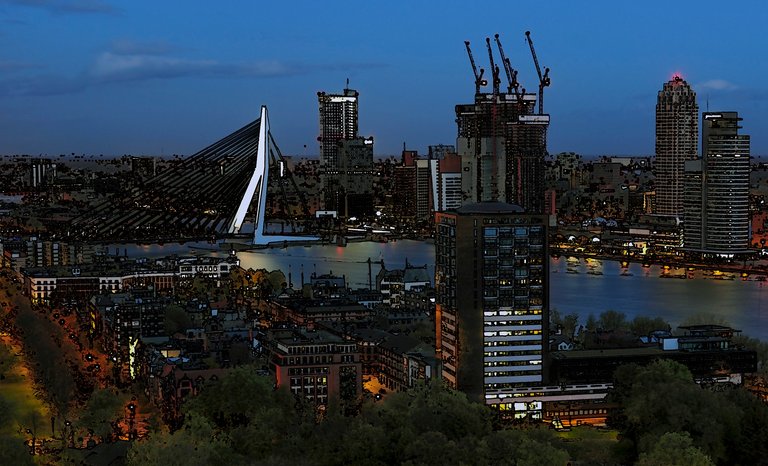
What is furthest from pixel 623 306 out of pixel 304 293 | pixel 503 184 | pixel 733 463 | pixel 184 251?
pixel 503 184

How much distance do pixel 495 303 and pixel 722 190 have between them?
695 inches

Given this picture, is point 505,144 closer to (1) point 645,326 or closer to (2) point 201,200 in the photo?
(2) point 201,200

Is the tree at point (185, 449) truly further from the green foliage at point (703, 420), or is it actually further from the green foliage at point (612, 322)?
the green foliage at point (612, 322)

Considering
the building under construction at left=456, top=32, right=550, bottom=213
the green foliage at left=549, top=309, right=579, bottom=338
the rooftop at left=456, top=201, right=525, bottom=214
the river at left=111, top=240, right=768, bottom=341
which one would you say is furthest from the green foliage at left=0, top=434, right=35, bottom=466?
the building under construction at left=456, top=32, right=550, bottom=213

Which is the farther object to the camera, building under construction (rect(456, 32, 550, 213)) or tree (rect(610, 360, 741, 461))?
building under construction (rect(456, 32, 550, 213))

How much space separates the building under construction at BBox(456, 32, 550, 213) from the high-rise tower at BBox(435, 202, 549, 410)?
24.1 meters

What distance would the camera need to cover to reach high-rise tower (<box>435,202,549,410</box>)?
9.90 meters

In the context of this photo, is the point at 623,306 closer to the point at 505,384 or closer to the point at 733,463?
the point at 505,384

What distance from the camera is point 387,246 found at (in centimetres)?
2805

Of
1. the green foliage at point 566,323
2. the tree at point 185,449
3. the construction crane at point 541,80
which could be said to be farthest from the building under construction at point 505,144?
the tree at point 185,449

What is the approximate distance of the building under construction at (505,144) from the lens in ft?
114

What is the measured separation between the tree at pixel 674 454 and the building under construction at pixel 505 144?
88.8 feet

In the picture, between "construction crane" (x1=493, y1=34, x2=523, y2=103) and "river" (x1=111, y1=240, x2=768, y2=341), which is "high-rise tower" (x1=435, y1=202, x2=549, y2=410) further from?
"construction crane" (x1=493, y1=34, x2=523, y2=103)

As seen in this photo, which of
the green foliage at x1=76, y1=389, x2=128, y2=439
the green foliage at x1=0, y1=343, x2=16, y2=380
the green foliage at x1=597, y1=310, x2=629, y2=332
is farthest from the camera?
the green foliage at x1=597, y1=310, x2=629, y2=332
